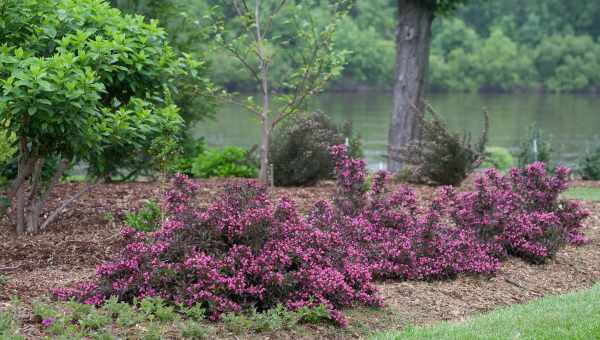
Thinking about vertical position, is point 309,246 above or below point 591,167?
above

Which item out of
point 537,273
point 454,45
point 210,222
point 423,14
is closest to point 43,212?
point 210,222

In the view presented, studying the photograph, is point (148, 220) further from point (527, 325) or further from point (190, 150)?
point (190, 150)

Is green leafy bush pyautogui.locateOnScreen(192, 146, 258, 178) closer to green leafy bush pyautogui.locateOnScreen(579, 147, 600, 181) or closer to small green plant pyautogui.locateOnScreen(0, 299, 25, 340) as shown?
green leafy bush pyautogui.locateOnScreen(579, 147, 600, 181)

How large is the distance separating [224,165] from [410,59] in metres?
4.96

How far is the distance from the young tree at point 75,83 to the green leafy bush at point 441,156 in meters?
5.43

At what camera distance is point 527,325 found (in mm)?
5441

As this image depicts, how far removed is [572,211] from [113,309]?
5.44m

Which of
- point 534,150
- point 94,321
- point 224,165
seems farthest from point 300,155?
point 94,321

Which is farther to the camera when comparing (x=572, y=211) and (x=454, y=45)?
(x=454, y=45)

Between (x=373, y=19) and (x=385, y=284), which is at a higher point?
(x=373, y=19)

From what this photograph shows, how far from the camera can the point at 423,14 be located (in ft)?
52.5

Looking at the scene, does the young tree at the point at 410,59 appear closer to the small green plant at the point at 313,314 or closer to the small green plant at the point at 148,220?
the small green plant at the point at 148,220

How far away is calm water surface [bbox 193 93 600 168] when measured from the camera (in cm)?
4019

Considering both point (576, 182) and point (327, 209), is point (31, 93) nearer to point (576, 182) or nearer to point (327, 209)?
point (327, 209)
